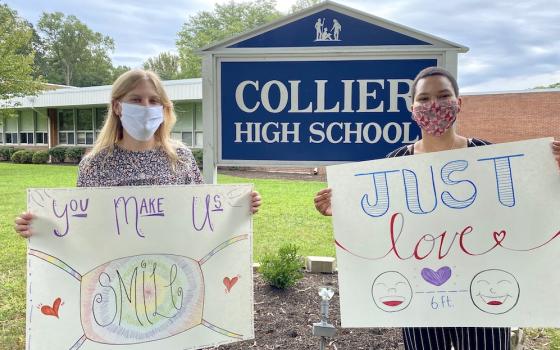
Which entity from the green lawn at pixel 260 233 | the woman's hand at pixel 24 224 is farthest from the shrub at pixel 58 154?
the woman's hand at pixel 24 224

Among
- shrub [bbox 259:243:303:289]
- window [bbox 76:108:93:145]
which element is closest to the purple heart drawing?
shrub [bbox 259:243:303:289]

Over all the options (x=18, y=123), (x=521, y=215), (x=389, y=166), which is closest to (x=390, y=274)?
(x=389, y=166)

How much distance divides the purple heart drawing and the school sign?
1052 mm

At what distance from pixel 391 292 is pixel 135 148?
1.37 m

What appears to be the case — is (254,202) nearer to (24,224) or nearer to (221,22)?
(24,224)

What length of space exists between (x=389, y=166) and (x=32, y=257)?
5.29 ft

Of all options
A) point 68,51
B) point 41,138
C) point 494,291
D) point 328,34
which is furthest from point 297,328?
point 68,51

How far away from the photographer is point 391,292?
78.5 inches

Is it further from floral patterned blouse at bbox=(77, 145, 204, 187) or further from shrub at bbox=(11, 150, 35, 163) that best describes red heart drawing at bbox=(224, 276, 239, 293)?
shrub at bbox=(11, 150, 35, 163)

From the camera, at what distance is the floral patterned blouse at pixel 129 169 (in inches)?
84.4

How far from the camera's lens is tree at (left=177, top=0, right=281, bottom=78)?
42.6m

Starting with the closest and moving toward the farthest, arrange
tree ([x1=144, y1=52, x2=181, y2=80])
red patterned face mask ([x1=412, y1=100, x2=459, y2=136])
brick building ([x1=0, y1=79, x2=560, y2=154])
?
1. red patterned face mask ([x1=412, y1=100, x2=459, y2=136])
2. brick building ([x1=0, y1=79, x2=560, y2=154])
3. tree ([x1=144, y1=52, x2=181, y2=80])

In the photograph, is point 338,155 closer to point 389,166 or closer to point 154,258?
point 389,166

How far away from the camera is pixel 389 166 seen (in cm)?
205
